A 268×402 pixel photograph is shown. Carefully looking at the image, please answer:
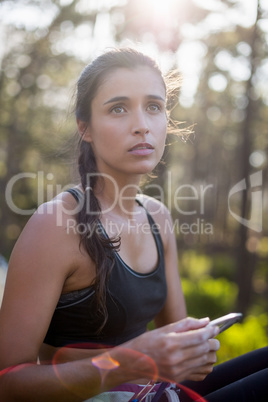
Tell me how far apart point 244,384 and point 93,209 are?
0.92 m

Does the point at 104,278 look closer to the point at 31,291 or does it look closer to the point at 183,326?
the point at 31,291

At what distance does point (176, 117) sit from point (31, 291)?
12045 millimetres

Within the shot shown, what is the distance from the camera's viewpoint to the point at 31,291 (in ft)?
5.36

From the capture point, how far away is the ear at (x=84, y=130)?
2162mm

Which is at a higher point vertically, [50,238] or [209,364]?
[50,238]

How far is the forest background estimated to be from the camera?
5859 millimetres


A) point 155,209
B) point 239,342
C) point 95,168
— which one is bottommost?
point 239,342

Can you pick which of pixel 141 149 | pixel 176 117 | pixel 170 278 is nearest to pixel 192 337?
pixel 141 149

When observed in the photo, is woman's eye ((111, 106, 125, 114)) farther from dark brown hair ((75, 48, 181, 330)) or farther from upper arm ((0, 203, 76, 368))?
upper arm ((0, 203, 76, 368))

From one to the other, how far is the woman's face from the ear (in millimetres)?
79

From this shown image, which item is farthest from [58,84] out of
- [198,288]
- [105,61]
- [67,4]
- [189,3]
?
[105,61]

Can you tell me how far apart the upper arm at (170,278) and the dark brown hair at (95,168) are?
450mm

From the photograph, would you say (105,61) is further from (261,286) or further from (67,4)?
(261,286)

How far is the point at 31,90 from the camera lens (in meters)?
14.1
